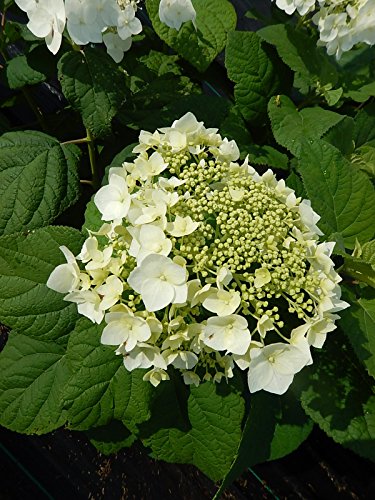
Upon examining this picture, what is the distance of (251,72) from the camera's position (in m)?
1.67

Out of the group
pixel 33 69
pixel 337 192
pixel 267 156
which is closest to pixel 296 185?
pixel 337 192

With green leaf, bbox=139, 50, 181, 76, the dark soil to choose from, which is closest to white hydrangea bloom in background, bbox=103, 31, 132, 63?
green leaf, bbox=139, 50, 181, 76

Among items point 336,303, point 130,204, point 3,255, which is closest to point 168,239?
point 130,204

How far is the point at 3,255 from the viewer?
1.18 meters

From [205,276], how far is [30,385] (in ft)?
2.27

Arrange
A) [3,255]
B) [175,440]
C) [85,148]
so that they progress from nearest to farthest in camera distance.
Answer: [3,255] → [175,440] → [85,148]

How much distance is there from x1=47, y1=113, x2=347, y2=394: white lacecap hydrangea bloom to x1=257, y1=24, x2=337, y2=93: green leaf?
2.50 feet

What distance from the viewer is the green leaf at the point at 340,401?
1.29 metres

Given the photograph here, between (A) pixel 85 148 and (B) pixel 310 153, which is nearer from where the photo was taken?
(B) pixel 310 153

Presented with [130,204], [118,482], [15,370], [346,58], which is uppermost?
[346,58]

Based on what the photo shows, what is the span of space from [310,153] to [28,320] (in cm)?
73

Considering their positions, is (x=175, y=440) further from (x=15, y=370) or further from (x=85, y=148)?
(x=85, y=148)

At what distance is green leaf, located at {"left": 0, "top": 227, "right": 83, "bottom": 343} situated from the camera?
1182mm

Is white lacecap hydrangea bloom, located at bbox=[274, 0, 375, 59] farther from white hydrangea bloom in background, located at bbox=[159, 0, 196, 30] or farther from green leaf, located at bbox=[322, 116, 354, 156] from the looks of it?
white hydrangea bloom in background, located at bbox=[159, 0, 196, 30]
